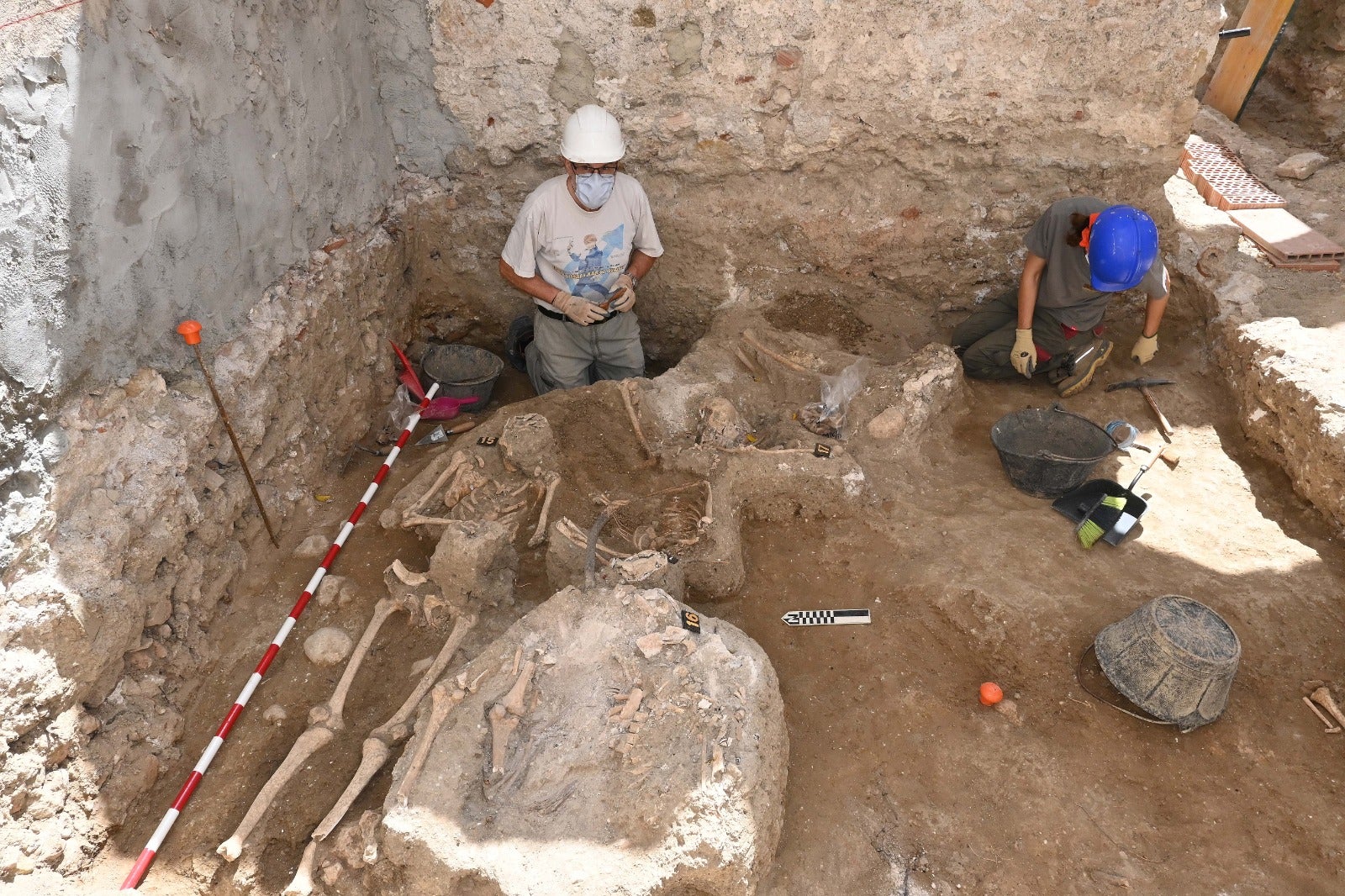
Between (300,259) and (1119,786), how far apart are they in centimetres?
410

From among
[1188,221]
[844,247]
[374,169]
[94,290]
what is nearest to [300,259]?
[374,169]

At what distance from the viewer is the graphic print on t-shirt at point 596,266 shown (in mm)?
4473

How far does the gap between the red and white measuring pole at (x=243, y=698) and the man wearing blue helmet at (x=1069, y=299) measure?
329 cm

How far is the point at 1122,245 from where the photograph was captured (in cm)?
404

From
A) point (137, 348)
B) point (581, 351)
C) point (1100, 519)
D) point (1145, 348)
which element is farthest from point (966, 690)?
point (137, 348)

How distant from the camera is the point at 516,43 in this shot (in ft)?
14.5

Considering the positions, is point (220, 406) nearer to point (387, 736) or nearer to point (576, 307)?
point (387, 736)

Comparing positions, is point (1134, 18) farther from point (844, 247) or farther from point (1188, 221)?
point (844, 247)

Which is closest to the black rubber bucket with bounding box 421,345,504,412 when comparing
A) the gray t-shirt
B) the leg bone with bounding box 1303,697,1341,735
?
the gray t-shirt

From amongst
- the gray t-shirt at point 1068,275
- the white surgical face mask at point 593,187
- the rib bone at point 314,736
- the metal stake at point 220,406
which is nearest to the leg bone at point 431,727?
the rib bone at point 314,736

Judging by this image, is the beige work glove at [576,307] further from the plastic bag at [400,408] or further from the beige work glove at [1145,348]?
the beige work glove at [1145,348]

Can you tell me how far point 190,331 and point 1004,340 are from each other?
3.94 m

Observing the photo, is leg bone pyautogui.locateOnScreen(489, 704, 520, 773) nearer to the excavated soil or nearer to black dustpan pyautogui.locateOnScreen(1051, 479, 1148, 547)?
the excavated soil

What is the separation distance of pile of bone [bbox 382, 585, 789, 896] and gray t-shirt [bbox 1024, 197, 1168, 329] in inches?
112
